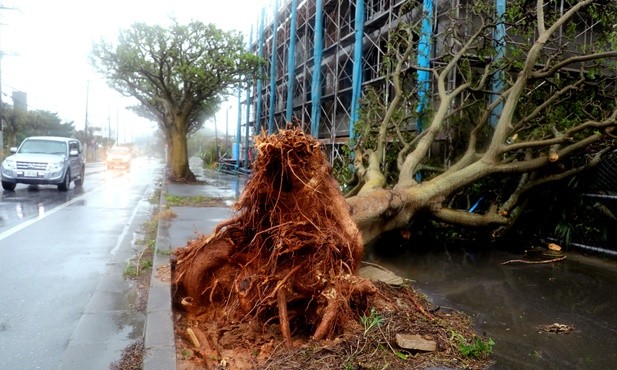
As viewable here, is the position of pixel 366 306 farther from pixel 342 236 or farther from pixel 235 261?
pixel 235 261

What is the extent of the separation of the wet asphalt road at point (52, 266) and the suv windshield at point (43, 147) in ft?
11.0

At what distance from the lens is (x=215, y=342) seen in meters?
3.72

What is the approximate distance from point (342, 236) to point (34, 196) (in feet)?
42.9

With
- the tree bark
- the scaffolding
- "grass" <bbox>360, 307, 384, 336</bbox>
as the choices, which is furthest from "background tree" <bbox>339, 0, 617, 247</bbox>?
the tree bark

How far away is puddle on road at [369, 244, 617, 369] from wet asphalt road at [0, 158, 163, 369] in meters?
3.19

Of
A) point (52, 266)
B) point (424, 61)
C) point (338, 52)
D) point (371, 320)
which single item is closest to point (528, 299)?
point (371, 320)

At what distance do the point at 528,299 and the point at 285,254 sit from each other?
286cm

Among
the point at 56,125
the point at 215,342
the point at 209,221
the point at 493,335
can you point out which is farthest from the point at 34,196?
the point at 56,125

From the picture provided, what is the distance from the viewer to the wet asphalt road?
3.96 metres

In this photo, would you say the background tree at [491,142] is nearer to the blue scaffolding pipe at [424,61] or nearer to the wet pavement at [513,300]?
the blue scaffolding pipe at [424,61]

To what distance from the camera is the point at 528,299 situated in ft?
16.9

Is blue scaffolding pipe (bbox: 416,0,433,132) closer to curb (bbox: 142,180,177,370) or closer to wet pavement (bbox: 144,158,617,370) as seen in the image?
wet pavement (bbox: 144,158,617,370)

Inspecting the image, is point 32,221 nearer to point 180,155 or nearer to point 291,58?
point 180,155

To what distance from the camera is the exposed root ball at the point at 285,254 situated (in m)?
3.89
